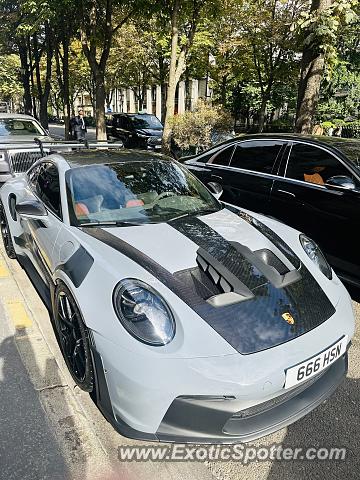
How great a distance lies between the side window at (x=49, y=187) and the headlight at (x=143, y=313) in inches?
45.8

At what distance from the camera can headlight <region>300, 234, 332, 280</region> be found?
2.64m

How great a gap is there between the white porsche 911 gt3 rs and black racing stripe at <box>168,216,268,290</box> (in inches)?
0.4

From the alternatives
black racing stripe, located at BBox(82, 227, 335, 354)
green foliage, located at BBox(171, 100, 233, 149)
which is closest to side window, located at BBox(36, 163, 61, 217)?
black racing stripe, located at BBox(82, 227, 335, 354)

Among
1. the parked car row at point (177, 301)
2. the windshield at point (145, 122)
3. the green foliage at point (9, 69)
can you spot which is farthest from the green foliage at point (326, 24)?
the green foliage at point (9, 69)

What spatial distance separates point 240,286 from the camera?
7.13 feet

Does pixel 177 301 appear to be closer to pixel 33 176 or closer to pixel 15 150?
pixel 33 176

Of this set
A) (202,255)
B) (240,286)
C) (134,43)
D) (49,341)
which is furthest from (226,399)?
(134,43)

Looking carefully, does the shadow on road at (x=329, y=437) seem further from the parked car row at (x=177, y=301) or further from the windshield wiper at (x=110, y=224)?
the windshield wiper at (x=110, y=224)

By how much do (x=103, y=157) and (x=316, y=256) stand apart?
1.99 metres

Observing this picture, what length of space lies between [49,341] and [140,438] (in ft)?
4.56

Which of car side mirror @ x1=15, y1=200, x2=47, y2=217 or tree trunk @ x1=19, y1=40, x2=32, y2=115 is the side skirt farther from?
tree trunk @ x1=19, y1=40, x2=32, y2=115

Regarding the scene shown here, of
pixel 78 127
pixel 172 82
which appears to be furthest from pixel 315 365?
pixel 78 127

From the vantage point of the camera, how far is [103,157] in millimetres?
3395

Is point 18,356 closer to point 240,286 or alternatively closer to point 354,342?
point 240,286
